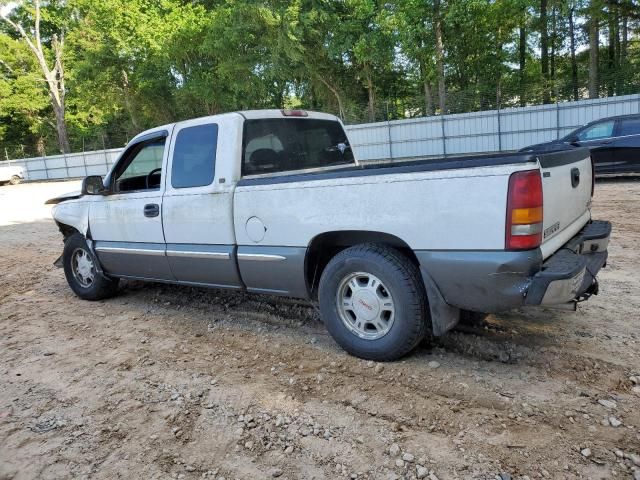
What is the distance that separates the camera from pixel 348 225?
352 centimetres

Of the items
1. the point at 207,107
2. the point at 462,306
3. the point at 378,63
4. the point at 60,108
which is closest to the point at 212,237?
the point at 462,306

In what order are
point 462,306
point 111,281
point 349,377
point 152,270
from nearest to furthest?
point 462,306, point 349,377, point 152,270, point 111,281

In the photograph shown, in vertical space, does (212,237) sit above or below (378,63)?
below

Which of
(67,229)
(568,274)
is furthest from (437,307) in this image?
(67,229)

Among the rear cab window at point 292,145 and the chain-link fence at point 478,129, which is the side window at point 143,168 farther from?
the chain-link fence at point 478,129

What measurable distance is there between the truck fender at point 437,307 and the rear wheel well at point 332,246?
0.21 m

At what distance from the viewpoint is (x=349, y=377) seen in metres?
3.43

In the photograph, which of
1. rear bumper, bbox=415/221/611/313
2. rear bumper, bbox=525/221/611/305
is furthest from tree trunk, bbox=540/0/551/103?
rear bumper, bbox=415/221/611/313

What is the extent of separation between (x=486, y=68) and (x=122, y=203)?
2861 cm

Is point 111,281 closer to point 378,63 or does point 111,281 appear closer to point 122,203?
point 122,203

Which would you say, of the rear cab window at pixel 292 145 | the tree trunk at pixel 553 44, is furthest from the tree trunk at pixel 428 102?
the rear cab window at pixel 292 145

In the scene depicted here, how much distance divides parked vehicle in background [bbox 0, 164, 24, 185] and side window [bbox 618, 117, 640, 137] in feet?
113

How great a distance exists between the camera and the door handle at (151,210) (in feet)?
15.6

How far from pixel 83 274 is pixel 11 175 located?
32.2 meters
